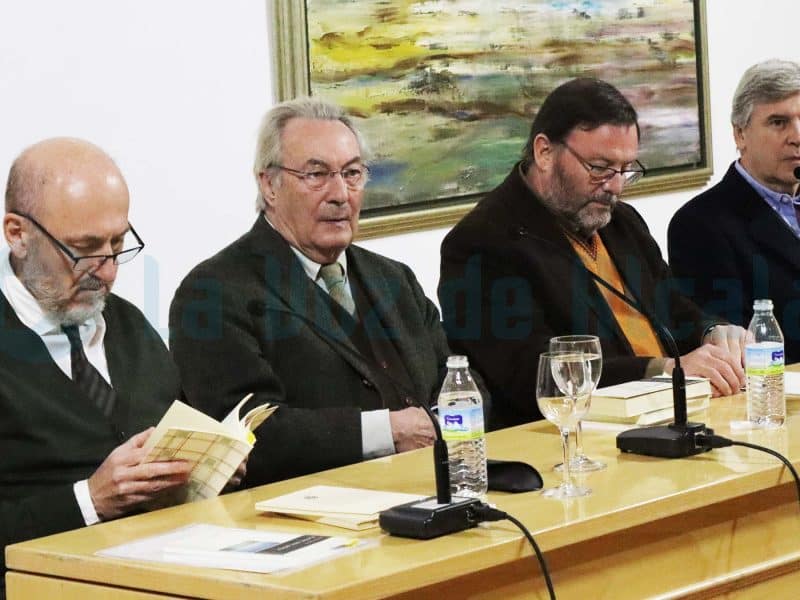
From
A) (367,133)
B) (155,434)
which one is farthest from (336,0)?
(155,434)

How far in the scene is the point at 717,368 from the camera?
11.6 feet

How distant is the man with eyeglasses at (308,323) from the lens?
10.9ft

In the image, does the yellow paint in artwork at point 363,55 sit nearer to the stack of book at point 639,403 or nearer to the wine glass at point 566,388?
the stack of book at point 639,403

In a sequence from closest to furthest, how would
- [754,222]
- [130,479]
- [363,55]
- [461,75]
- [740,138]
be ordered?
[130,479] → [754,222] → [740,138] → [363,55] → [461,75]

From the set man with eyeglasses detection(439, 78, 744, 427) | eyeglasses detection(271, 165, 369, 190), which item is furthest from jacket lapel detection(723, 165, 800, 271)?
eyeglasses detection(271, 165, 369, 190)

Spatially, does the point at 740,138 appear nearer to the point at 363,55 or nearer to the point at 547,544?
the point at 363,55

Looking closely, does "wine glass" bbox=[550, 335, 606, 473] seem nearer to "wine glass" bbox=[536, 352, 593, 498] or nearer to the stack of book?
"wine glass" bbox=[536, 352, 593, 498]

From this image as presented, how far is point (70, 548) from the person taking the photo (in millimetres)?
2316

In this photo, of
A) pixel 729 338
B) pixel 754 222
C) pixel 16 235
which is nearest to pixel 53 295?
pixel 16 235

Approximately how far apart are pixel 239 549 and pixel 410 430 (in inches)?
46.1

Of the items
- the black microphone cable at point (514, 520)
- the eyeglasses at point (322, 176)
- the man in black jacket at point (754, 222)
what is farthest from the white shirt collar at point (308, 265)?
the man in black jacket at point (754, 222)

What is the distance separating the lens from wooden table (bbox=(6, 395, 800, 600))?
2086 millimetres

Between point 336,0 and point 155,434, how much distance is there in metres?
2.69

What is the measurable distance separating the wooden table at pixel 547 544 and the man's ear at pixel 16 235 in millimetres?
743
